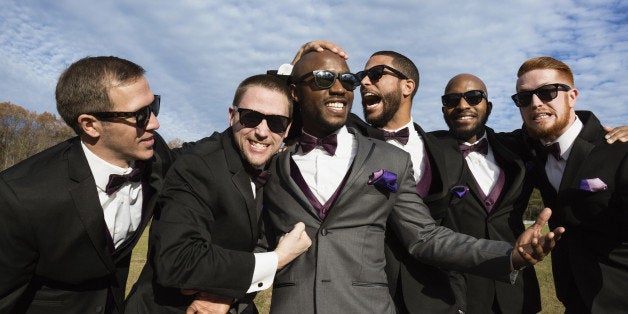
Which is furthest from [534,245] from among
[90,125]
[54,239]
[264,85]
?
[90,125]

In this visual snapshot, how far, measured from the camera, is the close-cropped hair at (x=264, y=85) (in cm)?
379

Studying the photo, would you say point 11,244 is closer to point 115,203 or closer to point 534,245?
point 115,203

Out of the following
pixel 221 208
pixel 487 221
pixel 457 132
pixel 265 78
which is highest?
pixel 265 78

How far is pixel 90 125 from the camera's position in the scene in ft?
12.5

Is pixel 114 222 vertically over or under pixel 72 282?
over

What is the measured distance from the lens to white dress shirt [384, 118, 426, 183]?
4697 mm

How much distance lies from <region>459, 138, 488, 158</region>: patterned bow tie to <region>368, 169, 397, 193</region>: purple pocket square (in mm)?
2217

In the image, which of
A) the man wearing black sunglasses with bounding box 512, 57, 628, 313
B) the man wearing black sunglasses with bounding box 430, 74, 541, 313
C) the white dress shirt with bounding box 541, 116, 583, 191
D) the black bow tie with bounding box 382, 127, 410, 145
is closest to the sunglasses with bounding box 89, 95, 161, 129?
the black bow tie with bounding box 382, 127, 410, 145

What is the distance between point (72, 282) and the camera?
3.52m

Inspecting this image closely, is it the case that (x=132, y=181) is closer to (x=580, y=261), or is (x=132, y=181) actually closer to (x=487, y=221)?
(x=487, y=221)

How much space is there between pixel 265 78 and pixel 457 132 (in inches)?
119

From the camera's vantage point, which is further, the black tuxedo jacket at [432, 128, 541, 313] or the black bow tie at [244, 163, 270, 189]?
the black tuxedo jacket at [432, 128, 541, 313]

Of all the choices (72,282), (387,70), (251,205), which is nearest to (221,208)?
(251,205)

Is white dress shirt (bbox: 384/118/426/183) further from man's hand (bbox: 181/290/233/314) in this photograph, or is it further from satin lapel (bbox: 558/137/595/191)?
man's hand (bbox: 181/290/233/314)
